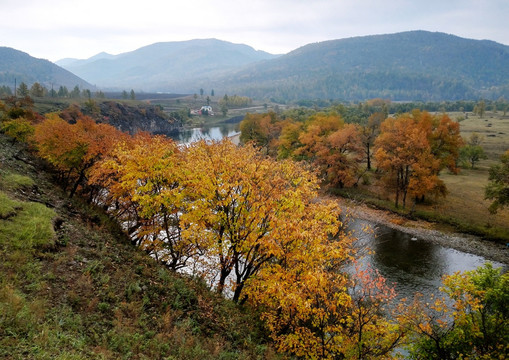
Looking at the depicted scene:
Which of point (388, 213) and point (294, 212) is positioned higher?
point (294, 212)

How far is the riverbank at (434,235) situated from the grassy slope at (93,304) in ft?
67.5

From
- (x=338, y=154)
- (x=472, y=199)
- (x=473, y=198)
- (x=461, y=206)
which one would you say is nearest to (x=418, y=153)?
(x=461, y=206)

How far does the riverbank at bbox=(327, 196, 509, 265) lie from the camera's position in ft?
122

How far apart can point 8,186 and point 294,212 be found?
57.2 ft

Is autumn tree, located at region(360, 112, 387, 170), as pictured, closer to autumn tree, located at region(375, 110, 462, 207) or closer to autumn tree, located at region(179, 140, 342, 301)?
autumn tree, located at region(375, 110, 462, 207)

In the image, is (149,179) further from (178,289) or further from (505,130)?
(505,130)

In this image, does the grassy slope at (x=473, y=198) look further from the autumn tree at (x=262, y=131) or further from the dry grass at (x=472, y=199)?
the autumn tree at (x=262, y=131)

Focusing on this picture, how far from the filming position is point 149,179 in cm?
2031

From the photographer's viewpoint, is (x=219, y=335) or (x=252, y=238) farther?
(x=252, y=238)

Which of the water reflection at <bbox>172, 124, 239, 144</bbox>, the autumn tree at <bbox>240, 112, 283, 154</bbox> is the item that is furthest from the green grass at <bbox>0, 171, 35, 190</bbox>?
the water reflection at <bbox>172, 124, 239, 144</bbox>

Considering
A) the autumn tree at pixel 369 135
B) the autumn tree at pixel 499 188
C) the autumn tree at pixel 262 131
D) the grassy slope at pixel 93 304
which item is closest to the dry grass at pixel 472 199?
the autumn tree at pixel 499 188

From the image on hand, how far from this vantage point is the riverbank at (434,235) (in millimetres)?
37125

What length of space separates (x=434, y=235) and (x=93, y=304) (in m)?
42.9

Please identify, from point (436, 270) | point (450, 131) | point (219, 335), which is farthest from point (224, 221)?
point (450, 131)
